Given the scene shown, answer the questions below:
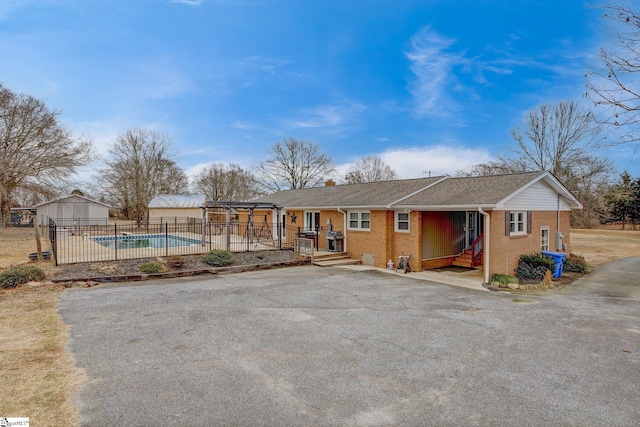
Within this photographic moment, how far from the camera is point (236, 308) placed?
8.34 meters

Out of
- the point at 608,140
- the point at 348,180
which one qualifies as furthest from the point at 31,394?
the point at 348,180

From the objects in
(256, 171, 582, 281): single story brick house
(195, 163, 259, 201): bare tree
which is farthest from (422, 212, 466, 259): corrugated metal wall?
(195, 163, 259, 201): bare tree

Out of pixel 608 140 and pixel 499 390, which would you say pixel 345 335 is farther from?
pixel 608 140

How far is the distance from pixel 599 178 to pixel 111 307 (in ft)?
144

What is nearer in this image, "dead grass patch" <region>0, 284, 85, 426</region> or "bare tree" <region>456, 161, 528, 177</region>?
"dead grass patch" <region>0, 284, 85, 426</region>

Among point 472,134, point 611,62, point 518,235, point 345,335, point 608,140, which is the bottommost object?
point 345,335

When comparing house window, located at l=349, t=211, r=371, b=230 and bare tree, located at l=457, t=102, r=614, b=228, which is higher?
bare tree, located at l=457, t=102, r=614, b=228

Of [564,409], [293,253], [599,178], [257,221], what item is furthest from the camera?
[599,178]

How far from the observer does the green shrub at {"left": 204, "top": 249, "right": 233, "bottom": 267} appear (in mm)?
13727

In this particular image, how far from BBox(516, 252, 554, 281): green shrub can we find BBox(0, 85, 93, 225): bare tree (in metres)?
32.5

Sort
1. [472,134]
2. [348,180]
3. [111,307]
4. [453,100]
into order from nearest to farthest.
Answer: [111,307] < [453,100] < [472,134] < [348,180]

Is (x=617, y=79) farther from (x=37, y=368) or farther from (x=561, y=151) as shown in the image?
(x=561, y=151)

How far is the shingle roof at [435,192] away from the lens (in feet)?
41.4

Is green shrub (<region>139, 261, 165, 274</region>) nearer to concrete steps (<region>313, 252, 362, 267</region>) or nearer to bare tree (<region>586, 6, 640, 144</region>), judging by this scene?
concrete steps (<region>313, 252, 362, 267</region>)
